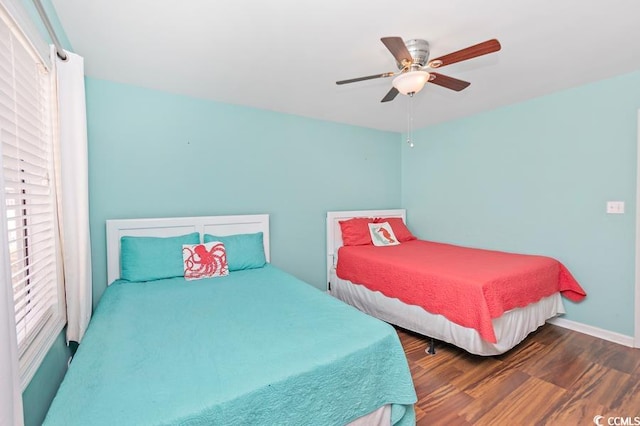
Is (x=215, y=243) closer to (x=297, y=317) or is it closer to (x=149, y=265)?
(x=149, y=265)

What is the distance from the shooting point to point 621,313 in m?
2.38

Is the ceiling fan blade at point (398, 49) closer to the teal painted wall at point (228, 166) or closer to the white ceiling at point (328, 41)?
the white ceiling at point (328, 41)

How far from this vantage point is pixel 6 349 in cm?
71

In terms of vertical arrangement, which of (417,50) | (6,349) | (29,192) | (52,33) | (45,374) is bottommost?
(45,374)

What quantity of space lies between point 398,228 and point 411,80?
7.62 ft

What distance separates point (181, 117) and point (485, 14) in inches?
97.4

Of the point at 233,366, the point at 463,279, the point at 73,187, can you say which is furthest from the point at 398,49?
the point at 73,187

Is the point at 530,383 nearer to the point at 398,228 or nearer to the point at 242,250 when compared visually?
the point at 398,228

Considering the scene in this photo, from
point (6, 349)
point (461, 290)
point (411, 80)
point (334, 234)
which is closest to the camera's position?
point (6, 349)

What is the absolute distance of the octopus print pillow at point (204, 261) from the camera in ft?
7.62

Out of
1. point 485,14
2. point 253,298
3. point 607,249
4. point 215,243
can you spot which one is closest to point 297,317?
point 253,298

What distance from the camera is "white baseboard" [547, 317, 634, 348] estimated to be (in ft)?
7.68

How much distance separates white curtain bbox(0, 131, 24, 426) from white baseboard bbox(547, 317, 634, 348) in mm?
3680

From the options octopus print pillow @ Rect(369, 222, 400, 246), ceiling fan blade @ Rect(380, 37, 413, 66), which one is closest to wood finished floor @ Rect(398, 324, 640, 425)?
octopus print pillow @ Rect(369, 222, 400, 246)
